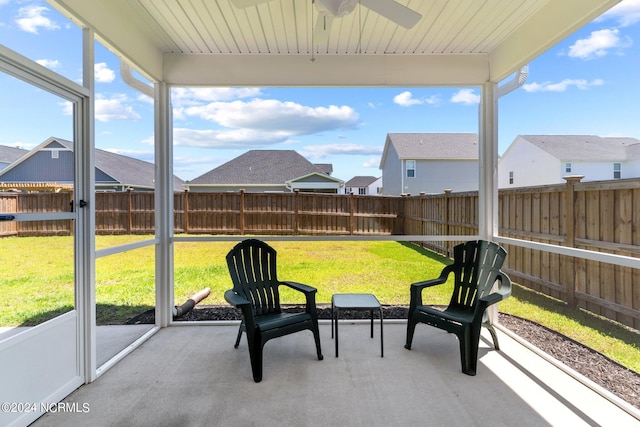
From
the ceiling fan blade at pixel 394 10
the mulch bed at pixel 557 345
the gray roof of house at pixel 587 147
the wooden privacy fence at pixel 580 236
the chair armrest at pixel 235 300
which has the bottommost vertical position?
the mulch bed at pixel 557 345

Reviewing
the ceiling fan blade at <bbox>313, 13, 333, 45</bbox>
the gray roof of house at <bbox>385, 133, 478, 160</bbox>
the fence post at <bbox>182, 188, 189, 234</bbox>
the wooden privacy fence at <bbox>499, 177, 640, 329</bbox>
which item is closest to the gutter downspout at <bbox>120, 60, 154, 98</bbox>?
the fence post at <bbox>182, 188, 189, 234</bbox>

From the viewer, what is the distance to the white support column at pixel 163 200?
3.12 meters

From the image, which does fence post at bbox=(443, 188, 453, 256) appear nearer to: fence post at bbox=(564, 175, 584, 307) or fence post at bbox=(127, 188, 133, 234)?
fence post at bbox=(564, 175, 584, 307)

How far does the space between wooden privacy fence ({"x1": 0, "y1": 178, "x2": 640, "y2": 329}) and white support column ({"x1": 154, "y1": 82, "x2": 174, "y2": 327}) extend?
0.67 feet

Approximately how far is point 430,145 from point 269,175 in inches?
95.1

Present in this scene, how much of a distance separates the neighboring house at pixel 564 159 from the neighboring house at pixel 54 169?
148 inches

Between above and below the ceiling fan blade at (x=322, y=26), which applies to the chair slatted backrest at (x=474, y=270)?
below

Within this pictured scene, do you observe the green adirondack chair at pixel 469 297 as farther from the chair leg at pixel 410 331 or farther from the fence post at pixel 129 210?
the fence post at pixel 129 210

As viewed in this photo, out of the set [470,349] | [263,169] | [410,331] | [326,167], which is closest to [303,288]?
[410,331]

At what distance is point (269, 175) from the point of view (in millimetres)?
3973

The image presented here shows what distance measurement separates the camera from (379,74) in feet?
10.3

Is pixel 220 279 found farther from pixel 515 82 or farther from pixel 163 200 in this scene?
pixel 515 82

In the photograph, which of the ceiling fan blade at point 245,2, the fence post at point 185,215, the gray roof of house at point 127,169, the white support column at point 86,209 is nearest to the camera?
the ceiling fan blade at point 245,2

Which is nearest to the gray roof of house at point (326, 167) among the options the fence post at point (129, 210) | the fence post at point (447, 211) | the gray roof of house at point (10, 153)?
the fence post at point (447, 211)
